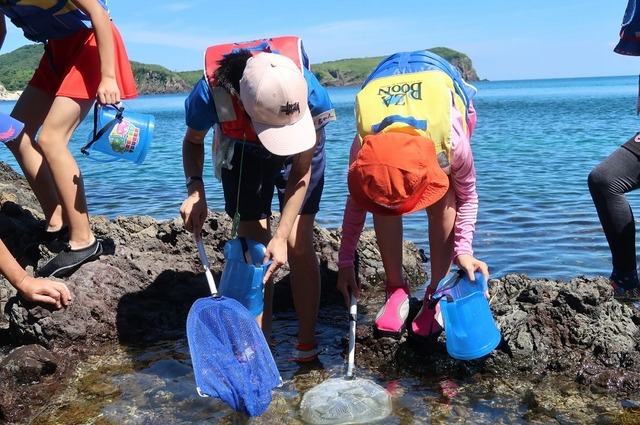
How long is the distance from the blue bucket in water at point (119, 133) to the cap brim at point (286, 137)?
1318 mm

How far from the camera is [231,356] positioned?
310 cm

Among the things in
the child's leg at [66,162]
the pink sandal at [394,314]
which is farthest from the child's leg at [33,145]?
the pink sandal at [394,314]

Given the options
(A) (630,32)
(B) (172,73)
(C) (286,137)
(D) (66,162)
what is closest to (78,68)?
(D) (66,162)

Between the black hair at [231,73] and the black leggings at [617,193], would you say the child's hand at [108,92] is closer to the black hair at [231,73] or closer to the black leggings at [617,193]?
the black hair at [231,73]

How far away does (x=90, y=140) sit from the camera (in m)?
4.03

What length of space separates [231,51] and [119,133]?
1079mm

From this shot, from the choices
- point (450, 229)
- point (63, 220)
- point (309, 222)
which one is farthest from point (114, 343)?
point (450, 229)

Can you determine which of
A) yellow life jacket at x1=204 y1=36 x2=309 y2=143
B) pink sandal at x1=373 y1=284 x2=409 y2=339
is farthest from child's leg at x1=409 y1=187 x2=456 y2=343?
yellow life jacket at x1=204 y1=36 x2=309 y2=143

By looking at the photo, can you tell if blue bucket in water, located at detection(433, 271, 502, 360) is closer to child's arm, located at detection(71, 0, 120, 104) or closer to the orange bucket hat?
the orange bucket hat

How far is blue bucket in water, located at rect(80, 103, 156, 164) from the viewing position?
3.96 meters

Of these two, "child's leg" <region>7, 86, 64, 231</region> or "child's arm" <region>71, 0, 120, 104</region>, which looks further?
"child's leg" <region>7, 86, 64, 231</region>

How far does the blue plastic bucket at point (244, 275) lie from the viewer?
329 centimetres

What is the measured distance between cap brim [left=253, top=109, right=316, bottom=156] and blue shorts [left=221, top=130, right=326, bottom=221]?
1.64ft

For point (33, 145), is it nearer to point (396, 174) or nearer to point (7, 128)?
point (7, 128)
